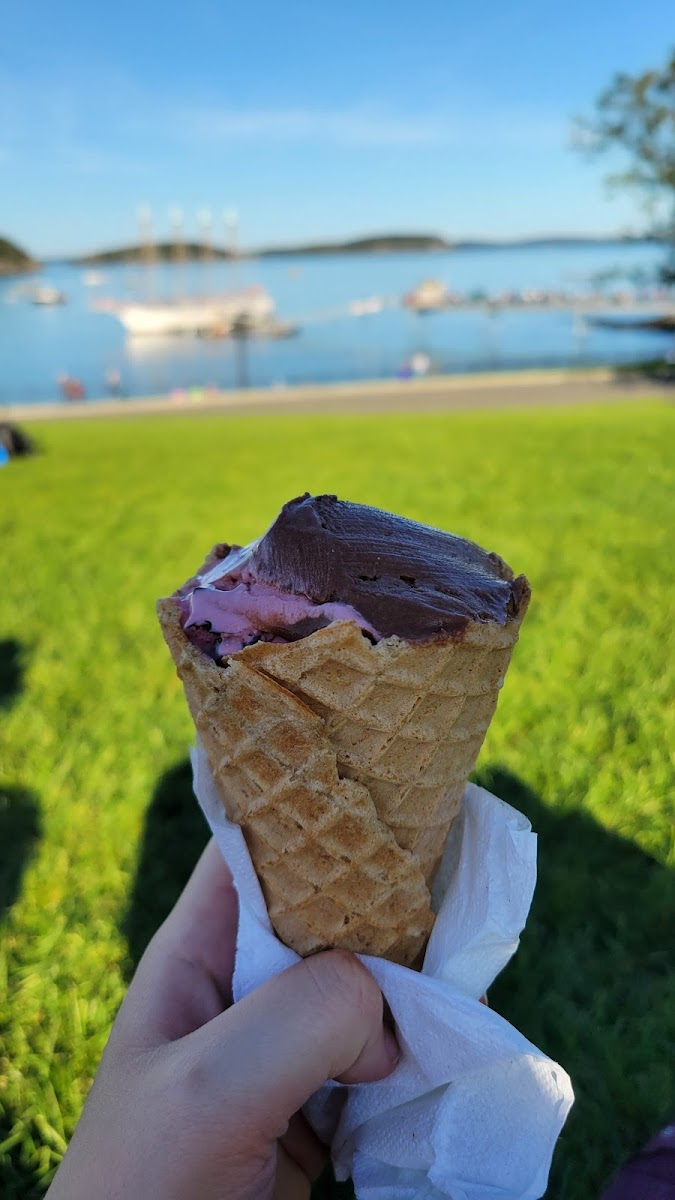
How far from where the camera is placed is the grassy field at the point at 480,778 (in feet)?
6.48

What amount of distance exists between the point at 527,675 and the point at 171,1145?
277cm

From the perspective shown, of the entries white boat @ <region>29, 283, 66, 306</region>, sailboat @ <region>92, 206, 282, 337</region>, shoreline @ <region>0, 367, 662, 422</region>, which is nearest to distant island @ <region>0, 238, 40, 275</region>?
white boat @ <region>29, 283, 66, 306</region>

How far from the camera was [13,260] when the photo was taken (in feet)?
493

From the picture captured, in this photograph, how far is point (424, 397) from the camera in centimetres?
2084

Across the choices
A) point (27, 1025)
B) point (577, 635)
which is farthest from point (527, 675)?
point (27, 1025)

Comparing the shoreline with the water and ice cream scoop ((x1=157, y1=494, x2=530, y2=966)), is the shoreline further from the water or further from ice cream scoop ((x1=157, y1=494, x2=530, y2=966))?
ice cream scoop ((x1=157, y1=494, x2=530, y2=966))

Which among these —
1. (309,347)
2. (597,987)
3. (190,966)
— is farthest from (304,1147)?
(309,347)

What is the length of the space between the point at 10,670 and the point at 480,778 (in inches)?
105

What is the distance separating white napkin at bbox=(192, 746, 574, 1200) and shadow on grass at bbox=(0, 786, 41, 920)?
51.5 inches

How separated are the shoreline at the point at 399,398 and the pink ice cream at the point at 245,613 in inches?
675

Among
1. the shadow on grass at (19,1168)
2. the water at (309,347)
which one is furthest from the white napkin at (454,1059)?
the water at (309,347)

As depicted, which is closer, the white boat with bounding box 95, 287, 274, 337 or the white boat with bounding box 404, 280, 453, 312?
the white boat with bounding box 95, 287, 274, 337

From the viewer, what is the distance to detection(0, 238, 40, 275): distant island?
471ft

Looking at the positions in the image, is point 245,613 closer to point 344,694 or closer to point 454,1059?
point 344,694
